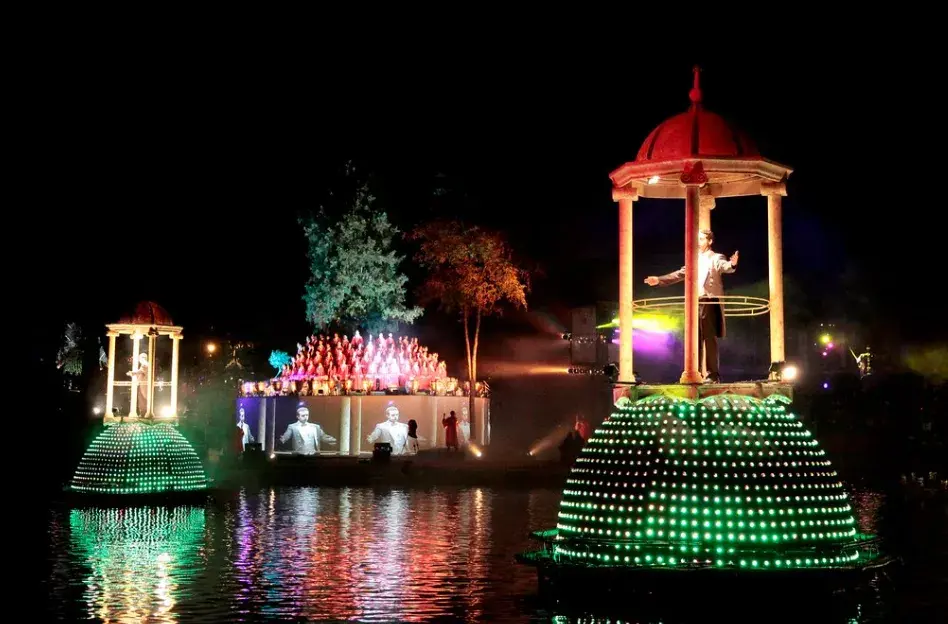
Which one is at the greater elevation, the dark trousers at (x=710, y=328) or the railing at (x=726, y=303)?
the railing at (x=726, y=303)

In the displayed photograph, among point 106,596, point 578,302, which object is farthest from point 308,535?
point 578,302

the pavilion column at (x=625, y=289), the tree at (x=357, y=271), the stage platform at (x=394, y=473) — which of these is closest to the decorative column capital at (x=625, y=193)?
the pavilion column at (x=625, y=289)

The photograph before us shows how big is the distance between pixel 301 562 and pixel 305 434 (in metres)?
26.4

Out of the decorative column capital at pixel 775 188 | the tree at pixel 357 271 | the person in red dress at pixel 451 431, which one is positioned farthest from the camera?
the tree at pixel 357 271

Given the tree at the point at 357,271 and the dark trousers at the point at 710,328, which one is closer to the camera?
the dark trousers at the point at 710,328

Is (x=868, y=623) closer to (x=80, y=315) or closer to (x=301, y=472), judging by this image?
(x=301, y=472)

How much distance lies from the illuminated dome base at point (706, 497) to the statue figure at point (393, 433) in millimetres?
28146

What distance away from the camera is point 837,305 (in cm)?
5194

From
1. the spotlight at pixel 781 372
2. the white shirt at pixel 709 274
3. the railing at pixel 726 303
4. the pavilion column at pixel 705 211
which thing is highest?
the pavilion column at pixel 705 211

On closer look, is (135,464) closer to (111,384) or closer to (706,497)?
(111,384)

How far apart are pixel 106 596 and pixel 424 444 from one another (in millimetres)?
29541

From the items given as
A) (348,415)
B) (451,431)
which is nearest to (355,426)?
(348,415)

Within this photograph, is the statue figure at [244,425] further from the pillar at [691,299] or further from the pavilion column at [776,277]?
the pillar at [691,299]

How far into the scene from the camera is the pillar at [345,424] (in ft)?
136
